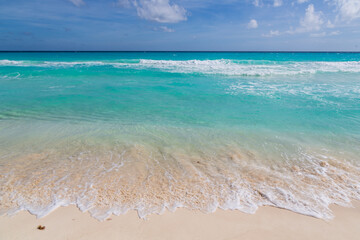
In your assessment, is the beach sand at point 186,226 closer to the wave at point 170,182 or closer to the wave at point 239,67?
the wave at point 170,182

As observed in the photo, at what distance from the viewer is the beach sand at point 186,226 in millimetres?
2703

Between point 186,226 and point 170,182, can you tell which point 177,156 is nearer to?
point 170,182

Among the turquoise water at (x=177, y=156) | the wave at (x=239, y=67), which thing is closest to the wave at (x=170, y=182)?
the turquoise water at (x=177, y=156)

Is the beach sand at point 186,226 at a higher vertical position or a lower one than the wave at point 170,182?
lower

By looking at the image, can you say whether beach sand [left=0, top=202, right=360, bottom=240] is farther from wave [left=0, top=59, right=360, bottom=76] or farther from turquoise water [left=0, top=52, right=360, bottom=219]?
wave [left=0, top=59, right=360, bottom=76]

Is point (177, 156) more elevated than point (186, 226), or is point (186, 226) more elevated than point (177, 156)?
point (177, 156)

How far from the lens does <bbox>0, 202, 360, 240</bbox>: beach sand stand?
270cm

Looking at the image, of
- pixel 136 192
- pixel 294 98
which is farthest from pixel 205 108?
pixel 136 192

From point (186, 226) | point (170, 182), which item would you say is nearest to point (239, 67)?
point (170, 182)

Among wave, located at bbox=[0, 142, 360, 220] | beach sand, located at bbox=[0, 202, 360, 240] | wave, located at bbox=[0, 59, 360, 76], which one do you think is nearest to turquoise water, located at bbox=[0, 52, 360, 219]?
wave, located at bbox=[0, 142, 360, 220]

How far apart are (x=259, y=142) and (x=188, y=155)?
1.98m

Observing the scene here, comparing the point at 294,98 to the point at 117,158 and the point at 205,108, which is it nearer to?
the point at 205,108

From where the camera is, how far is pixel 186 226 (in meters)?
2.85

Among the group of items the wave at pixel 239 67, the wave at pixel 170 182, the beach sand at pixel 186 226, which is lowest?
the beach sand at pixel 186 226
